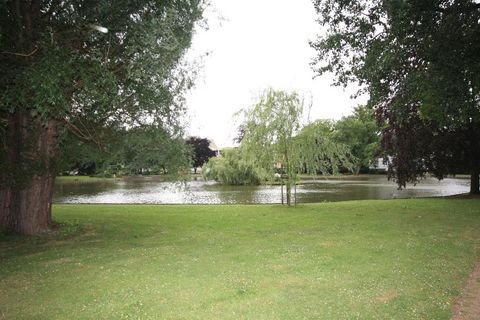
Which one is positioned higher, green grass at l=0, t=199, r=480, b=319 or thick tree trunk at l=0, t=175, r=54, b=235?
thick tree trunk at l=0, t=175, r=54, b=235

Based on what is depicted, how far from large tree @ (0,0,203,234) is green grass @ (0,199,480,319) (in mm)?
2139

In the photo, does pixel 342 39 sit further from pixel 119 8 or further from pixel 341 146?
pixel 119 8

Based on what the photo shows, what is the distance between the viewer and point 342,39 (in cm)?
1505

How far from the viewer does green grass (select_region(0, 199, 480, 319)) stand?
5934 millimetres

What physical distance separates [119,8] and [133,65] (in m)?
1.24

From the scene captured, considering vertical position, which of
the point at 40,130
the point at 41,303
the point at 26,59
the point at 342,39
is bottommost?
the point at 41,303

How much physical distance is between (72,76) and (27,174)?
4.26 m

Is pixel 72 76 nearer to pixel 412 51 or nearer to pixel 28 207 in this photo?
pixel 28 207

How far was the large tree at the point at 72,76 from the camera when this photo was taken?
7.05m

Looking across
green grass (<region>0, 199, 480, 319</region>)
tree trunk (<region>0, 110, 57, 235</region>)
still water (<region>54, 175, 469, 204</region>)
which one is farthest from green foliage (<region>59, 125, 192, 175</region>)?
still water (<region>54, 175, 469, 204</region>)

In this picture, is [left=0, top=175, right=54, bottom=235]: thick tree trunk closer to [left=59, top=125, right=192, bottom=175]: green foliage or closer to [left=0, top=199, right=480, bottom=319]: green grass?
[left=0, top=199, right=480, bottom=319]: green grass

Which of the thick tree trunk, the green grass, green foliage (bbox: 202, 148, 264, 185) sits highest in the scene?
green foliage (bbox: 202, 148, 264, 185)

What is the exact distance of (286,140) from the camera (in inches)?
742

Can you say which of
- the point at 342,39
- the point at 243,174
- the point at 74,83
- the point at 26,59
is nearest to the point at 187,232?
the point at 74,83
